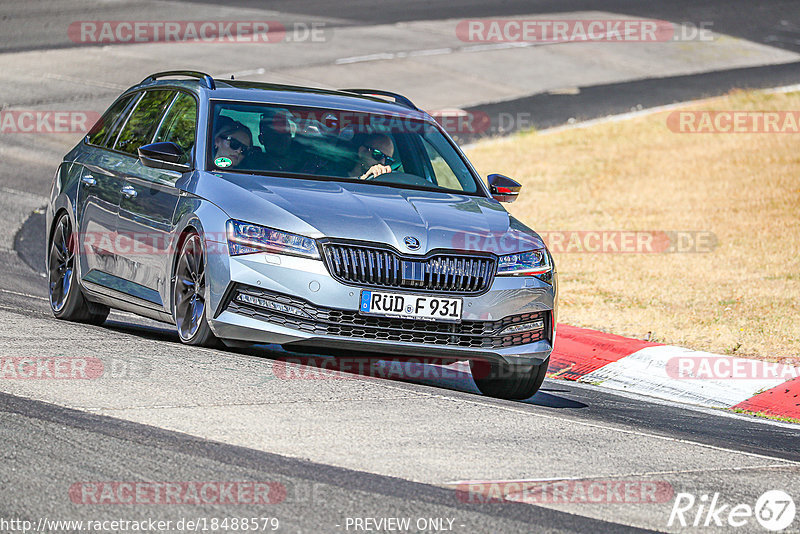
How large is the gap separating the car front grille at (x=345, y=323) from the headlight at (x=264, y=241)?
0.75 feet

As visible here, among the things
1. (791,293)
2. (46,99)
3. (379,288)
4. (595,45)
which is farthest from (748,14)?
(379,288)

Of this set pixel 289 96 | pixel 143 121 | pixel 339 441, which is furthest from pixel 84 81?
pixel 339 441

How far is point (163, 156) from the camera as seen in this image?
8469 mm

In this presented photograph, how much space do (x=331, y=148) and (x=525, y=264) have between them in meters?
1.62

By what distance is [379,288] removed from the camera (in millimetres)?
7547

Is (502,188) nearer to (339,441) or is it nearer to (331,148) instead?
(331,148)

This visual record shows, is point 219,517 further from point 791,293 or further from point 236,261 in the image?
point 791,293

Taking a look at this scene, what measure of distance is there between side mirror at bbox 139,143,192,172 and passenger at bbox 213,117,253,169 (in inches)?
8.7

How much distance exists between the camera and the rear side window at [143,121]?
9430 mm

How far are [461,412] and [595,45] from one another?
27.2 m

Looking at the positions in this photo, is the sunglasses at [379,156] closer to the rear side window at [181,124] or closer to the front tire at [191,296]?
the rear side window at [181,124]

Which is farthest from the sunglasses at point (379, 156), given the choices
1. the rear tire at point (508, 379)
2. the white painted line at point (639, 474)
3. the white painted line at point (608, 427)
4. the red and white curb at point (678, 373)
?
the white painted line at point (639, 474)

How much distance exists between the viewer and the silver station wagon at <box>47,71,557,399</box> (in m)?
7.54

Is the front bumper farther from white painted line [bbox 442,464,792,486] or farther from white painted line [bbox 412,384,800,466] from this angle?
white painted line [bbox 442,464,792,486]
